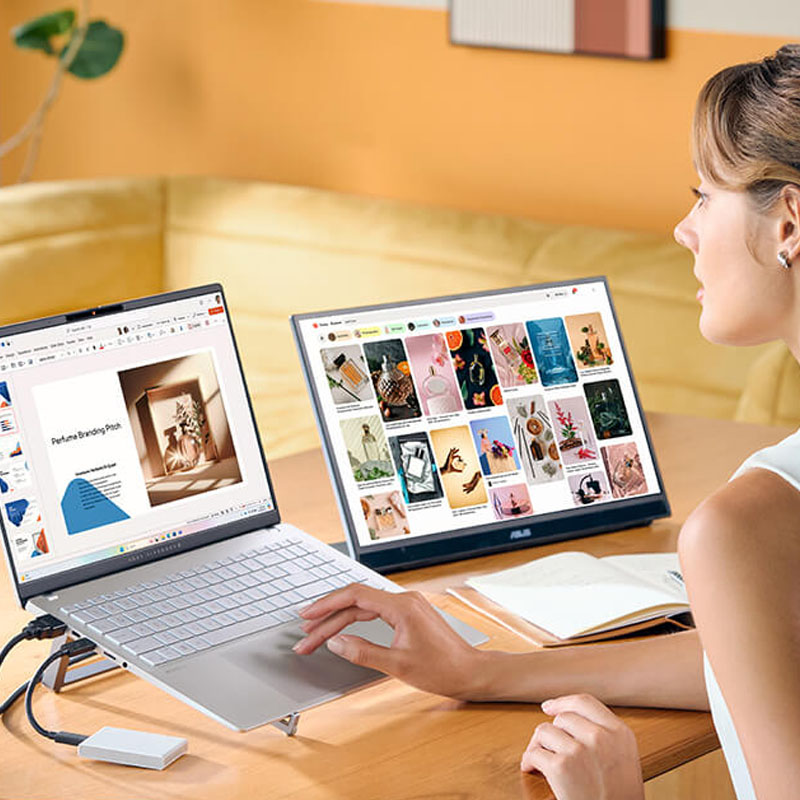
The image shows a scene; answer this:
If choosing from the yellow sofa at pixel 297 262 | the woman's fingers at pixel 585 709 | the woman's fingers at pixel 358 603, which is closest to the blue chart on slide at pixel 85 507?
the woman's fingers at pixel 358 603

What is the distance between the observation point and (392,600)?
1.30 meters

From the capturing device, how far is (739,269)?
1.22m

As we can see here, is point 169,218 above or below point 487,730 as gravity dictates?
above

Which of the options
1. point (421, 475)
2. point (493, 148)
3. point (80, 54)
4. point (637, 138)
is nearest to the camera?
point (421, 475)

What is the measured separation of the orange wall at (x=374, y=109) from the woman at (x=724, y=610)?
1716 mm

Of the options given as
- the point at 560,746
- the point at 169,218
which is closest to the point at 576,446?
the point at 560,746

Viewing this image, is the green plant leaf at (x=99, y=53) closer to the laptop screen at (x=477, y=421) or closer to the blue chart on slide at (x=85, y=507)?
the laptop screen at (x=477, y=421)

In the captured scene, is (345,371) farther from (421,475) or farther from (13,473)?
(13,473)

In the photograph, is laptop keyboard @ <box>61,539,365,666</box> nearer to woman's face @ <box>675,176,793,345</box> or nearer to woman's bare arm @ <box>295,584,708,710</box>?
woman's bare arm @ <box>295,584,708,710</box>

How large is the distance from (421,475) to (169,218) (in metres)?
2.02

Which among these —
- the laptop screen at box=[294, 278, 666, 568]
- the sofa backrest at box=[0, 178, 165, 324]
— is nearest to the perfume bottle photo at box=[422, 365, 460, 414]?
the laptop screen at box=[294, 278, 666, 568]

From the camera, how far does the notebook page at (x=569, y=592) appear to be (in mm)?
1445

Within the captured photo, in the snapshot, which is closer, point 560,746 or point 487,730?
point 560,746

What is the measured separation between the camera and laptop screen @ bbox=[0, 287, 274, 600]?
135 cm
